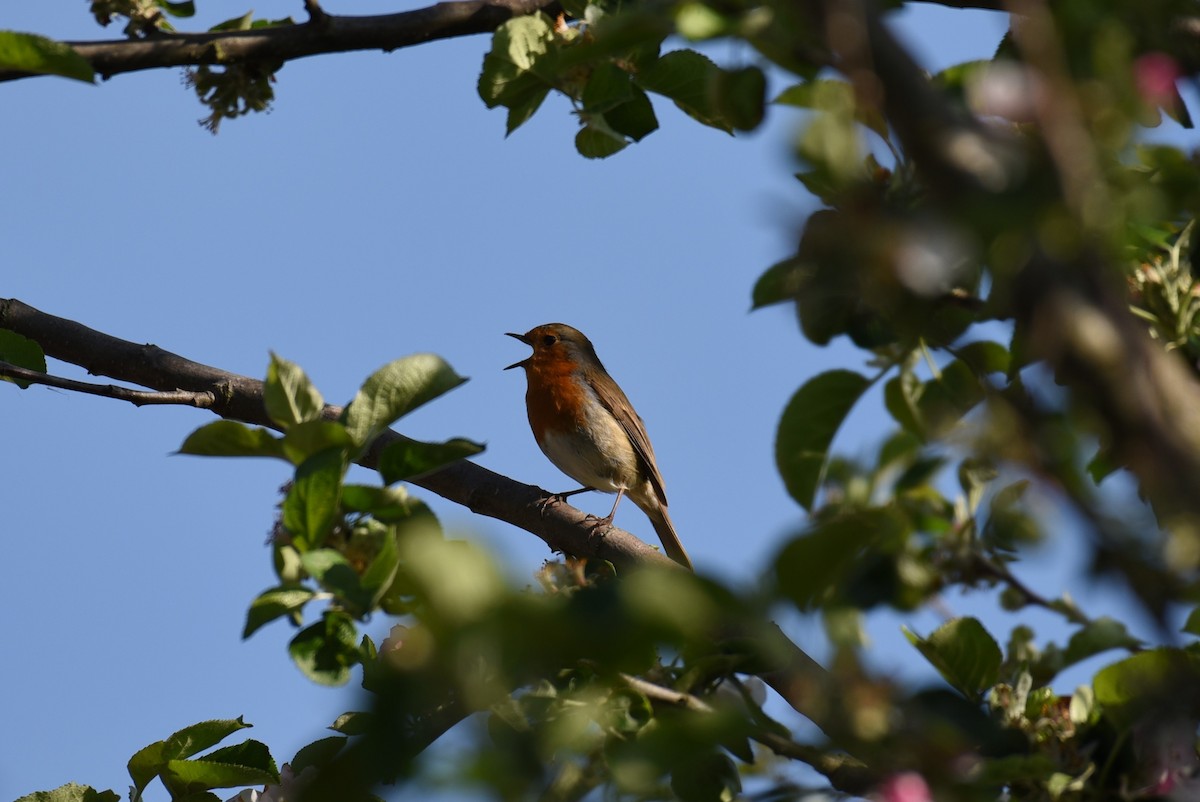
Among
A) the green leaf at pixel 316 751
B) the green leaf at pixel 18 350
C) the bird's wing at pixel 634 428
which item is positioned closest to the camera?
the green leaf at pixel 316 751

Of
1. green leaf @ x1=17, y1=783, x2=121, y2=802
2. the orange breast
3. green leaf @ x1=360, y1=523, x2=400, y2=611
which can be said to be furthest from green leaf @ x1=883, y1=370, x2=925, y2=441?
the orange breast

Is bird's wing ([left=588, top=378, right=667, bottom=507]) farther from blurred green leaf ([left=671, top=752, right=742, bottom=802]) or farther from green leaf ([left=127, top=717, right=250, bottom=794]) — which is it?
blurred green leaf ([left=671, top=752, right=742, bottom=802])

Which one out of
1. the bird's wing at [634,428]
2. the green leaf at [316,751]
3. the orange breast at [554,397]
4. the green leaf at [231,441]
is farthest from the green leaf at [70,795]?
the bird's wing at [634,428]

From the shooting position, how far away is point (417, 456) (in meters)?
1.98

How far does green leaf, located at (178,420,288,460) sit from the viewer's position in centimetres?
195

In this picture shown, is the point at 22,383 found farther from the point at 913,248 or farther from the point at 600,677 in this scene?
the point at 913,248

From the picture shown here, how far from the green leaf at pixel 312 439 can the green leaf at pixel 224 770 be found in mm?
1134

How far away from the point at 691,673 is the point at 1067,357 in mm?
1214

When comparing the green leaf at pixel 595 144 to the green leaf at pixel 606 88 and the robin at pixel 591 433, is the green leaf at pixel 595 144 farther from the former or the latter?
the robin at pixel 591 433

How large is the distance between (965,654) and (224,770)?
1.70m

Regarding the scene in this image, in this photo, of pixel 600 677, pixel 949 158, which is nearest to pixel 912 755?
pixel 600 677

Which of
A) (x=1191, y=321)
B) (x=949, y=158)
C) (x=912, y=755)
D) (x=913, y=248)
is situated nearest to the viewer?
(x=949, y=158)

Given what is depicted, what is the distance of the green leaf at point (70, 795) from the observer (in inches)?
111

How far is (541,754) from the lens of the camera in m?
1.48
